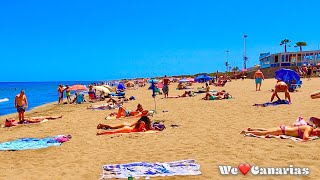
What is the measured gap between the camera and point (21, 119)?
1269 centimetres

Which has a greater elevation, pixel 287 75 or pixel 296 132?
pixel 287 75

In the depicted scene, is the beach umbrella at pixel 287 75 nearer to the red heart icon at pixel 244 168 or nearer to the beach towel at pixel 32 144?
the beach towel at pixel 32 144

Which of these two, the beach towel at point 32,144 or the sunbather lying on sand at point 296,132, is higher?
the sunbather lying on sand at point 296,132

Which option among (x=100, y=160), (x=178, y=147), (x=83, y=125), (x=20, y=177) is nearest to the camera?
(x=20, y=177)

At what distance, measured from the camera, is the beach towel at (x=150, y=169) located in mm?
4958

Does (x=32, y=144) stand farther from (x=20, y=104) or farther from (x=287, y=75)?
(x=287, y=75)

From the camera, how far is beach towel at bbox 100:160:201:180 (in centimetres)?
496

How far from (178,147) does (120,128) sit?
2973 mm

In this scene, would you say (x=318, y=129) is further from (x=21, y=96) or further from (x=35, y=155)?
(x=21, y=96)

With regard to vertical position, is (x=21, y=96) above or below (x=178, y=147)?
above

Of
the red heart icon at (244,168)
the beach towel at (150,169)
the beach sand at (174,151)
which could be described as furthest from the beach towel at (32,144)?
the red heart icon at (244,168)

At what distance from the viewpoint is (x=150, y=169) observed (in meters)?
5.13

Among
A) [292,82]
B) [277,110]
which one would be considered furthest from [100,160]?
[292,82]

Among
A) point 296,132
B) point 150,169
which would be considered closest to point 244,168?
point 150,169
